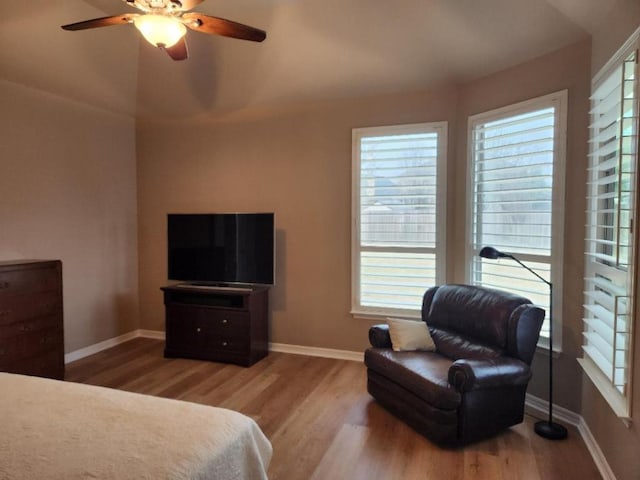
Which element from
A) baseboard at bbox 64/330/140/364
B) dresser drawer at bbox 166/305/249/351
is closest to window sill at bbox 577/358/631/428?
dresser drawer at bbox 166/305/249/351

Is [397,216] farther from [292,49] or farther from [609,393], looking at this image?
[609,393]

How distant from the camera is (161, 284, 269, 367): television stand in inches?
161

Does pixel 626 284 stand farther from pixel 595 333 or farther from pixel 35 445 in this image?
pixel 35 445

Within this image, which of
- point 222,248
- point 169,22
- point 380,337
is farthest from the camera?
point 222,248

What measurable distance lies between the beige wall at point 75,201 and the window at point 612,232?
4563mm

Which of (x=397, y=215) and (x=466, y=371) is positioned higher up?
(x=397, y=215)

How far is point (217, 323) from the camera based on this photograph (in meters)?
4.18

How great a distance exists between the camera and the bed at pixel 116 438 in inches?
49.3

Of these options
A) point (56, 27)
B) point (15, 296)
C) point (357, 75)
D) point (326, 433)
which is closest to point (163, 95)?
point (56, 27)

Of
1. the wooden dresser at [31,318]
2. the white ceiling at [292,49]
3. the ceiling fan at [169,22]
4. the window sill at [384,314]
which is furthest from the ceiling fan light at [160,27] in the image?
the window sill at [384,314]

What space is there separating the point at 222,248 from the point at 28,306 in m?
1.73

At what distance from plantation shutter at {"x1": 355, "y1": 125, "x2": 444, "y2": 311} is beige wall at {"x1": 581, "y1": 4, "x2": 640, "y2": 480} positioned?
150 cm

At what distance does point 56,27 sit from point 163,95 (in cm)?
123

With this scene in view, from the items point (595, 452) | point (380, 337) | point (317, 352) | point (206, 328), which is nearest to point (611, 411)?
point (595, 452)
